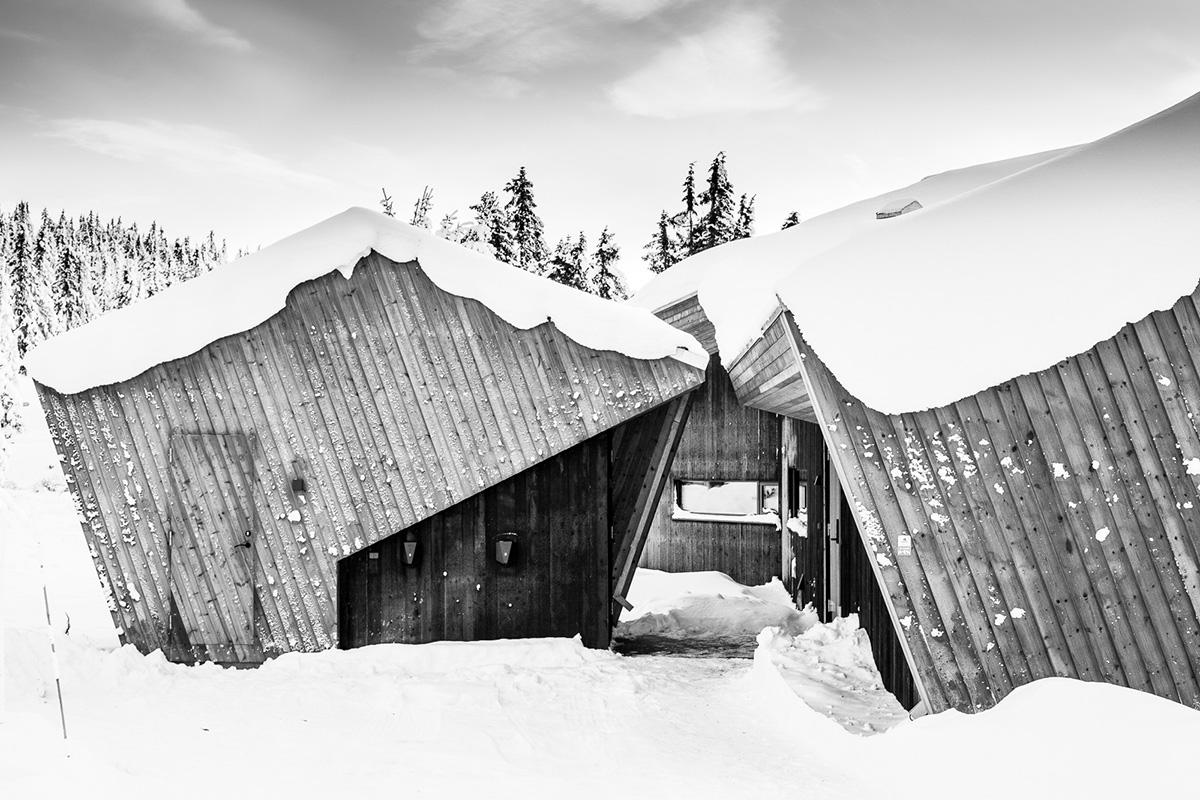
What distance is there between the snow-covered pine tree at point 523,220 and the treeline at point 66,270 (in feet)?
67.5

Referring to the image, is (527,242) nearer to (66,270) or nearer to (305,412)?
(305,412)

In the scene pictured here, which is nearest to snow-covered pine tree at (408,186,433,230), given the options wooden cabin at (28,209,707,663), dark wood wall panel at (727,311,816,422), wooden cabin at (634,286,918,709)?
wooden cabin at (634,286,918,709)

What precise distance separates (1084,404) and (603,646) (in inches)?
208

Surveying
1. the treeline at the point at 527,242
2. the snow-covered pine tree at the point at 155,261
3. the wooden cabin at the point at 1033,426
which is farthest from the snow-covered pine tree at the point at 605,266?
the snow-covered pine tree at the point at 155,261

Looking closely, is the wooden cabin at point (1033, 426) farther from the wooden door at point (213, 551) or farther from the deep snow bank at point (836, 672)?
the wooden door at point (213, 551)

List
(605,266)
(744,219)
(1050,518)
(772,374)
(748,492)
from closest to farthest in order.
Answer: (1050,518) < (772,374) < (748,492) < (605,266) < (744,219)

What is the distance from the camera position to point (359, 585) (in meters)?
8.27

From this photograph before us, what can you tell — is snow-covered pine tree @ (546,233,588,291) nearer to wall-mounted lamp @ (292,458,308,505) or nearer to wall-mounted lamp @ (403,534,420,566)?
wall-mounted lamp @ (403,534,420,566)

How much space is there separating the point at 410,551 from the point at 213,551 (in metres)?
1.80

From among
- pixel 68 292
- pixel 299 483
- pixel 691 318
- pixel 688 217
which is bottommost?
pixel 299 483

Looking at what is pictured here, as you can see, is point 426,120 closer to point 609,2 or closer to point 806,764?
point 609,2

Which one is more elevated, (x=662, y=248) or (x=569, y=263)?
(x=662, y=248)

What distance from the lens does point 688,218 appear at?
84.5 ft

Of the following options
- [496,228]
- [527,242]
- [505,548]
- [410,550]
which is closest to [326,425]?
[410,550]
